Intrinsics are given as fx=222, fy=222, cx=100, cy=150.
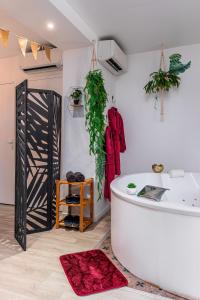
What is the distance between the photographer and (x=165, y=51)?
11.4 feet

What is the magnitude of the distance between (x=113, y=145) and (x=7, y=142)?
1884mm

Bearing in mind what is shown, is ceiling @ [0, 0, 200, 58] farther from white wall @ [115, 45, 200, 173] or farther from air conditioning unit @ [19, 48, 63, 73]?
white wall @ [115, 45, 200, 173]

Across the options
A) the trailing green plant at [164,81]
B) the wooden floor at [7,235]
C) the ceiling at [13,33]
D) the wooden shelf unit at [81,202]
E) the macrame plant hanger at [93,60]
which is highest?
the ceiling at [13,33]

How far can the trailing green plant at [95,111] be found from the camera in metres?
2.85

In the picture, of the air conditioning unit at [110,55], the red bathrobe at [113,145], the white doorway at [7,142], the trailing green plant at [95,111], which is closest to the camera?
the trailing green plant at [95,111]

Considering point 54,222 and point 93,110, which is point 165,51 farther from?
point 54,222

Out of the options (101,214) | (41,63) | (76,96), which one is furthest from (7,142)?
(101,214)

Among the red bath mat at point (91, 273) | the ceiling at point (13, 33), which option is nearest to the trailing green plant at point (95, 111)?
the ceiling at point (13, 33)

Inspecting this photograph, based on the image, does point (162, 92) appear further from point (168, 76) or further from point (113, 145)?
point (113, 145)

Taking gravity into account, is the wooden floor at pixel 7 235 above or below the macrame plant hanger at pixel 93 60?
below

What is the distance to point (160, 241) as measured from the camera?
64.7 inches

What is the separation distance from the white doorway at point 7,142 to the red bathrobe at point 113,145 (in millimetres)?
1704

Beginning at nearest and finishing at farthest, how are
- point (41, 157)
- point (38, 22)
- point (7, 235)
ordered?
point (38, 22)
point (7, 235)
point (41, 157)

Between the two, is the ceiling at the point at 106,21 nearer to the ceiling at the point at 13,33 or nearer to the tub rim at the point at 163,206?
the ceiling at the point at 13,33
